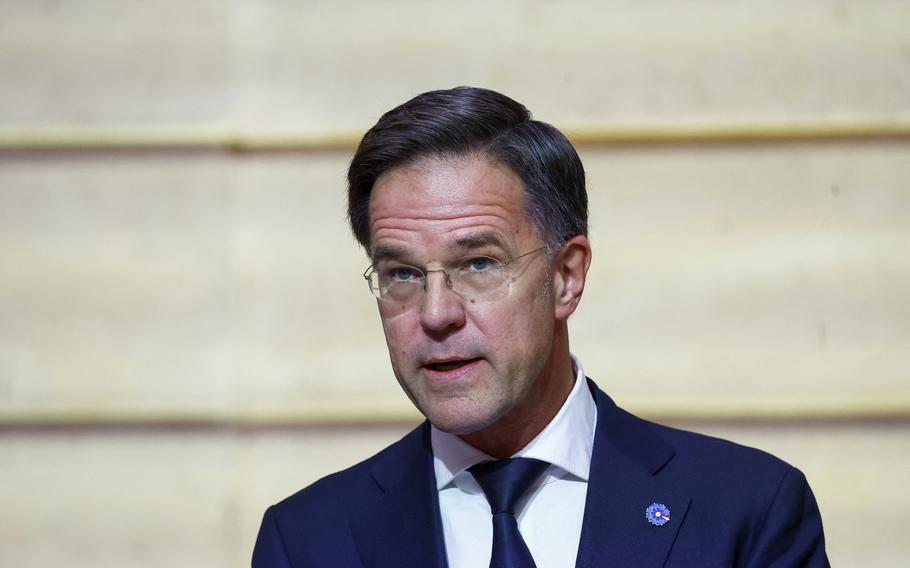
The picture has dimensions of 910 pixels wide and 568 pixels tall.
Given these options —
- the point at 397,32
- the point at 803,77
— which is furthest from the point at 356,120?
the point at 803,77

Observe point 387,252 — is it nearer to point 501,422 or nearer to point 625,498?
point 501,422

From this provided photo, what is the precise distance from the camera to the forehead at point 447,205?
2.45 metres

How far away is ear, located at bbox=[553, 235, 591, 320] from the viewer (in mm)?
2639

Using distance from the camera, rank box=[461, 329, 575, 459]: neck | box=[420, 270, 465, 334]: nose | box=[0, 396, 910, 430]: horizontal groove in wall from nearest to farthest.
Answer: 1. box=[420, 270, 465, 334]: nose
2. box=[461, 329, 575, 459]: neck
3. box=[0, 396, 910, 430]: horizontal groove in wall

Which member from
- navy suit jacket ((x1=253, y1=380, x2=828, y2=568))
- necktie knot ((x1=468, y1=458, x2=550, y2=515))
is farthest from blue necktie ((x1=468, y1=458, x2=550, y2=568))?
navy suit jacket ((x1=253, y1=380, x2=828, y2=568))

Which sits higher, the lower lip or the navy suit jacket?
the lower lip

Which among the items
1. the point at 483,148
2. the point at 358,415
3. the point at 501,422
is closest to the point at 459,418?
the point at 501,422

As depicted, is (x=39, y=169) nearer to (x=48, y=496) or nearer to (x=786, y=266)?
(x=48, y=496)

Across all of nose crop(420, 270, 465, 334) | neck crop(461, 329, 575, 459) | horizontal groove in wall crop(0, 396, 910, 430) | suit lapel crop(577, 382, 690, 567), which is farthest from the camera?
horizontal groove in wall crop(0, 396, 910, 430)

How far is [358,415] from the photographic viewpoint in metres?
4.00

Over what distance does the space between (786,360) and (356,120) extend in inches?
63.1

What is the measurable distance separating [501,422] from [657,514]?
38 centimetres

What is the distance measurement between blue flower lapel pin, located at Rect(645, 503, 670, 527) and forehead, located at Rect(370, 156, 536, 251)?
616mm

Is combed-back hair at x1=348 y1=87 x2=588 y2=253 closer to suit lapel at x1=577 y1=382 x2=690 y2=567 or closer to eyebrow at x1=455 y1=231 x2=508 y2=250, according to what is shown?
eyebrow at x1=455 y1=231 x2=508 y2=250
